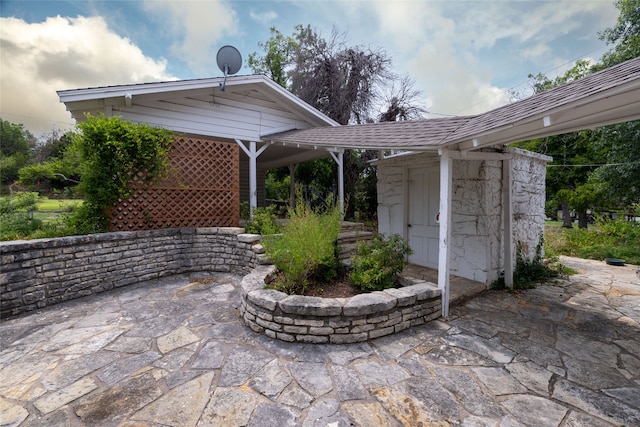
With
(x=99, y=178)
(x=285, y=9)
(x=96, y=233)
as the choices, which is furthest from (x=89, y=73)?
(x=285, y=9)

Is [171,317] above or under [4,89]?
under

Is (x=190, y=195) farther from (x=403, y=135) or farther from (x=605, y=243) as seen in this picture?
(x=605, y=243)

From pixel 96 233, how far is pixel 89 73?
4.47 metres

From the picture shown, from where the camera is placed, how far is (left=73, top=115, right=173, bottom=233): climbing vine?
4391 millimetres

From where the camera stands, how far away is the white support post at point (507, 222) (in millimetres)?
4254

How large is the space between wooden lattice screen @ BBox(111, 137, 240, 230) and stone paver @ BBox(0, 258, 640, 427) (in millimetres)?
1852

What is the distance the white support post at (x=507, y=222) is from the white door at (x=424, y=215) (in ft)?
3.22

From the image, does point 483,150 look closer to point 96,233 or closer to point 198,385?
point 198,385

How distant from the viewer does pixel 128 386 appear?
7.08 ft

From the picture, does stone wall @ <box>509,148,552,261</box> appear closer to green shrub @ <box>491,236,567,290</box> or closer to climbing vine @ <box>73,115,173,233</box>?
green shrub @ <box>491,236,567,290</box>

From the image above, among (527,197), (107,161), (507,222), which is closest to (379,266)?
(507,222)

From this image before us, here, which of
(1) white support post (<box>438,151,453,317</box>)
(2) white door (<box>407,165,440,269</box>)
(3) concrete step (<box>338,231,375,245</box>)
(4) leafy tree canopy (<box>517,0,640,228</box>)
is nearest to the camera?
(1) white support post (<box>438,151,453,317</box>)

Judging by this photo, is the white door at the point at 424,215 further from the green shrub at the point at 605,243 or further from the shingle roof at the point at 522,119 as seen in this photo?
the green shrub at the point at 605,243

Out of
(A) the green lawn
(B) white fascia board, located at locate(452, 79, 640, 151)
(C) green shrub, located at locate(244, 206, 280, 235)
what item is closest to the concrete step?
(C) green shrub, located at locate(244, 206, 280, 235)
